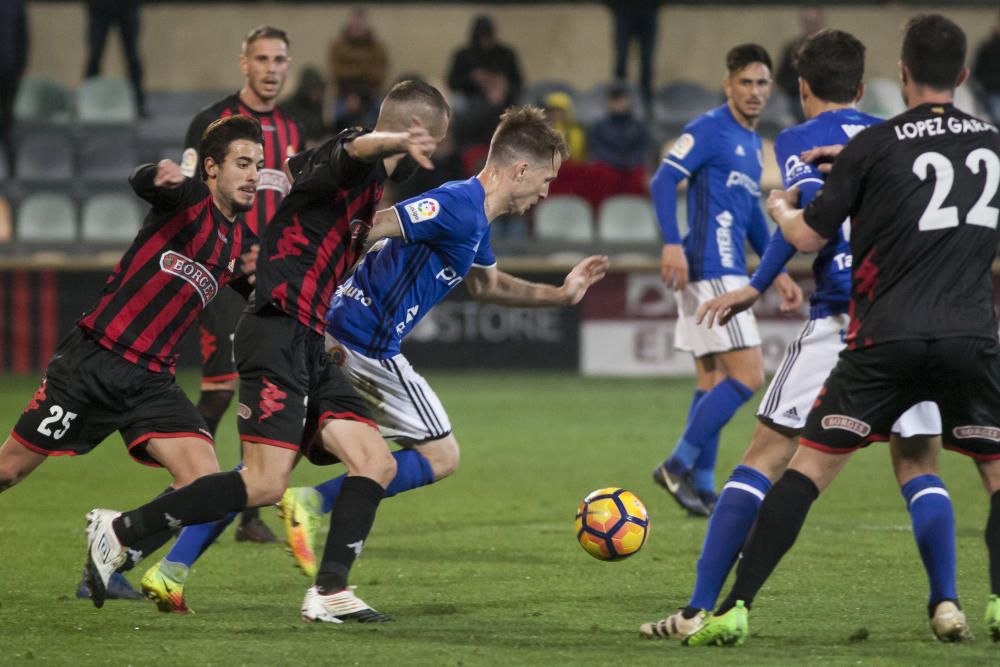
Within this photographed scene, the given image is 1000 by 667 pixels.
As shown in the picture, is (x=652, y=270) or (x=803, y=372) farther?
(x=652, y=270)

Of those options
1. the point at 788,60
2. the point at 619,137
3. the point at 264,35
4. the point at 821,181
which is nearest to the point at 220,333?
the point at 264,35

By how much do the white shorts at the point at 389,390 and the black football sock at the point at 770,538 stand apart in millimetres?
1540

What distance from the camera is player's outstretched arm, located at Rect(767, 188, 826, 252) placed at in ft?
15.5

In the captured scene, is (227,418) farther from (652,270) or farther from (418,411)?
(418,411)

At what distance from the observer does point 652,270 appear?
1442 centimetres

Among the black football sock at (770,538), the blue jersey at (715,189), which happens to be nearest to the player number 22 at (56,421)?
the black football sock at (770,538)

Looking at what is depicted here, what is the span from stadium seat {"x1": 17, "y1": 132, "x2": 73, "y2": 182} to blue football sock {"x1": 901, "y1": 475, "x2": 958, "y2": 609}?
13132 mm

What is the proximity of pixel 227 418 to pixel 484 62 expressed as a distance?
585 centimetres

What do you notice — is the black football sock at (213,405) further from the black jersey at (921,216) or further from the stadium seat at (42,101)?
the stadium seat at (42,101)

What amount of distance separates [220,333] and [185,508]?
2.19 m

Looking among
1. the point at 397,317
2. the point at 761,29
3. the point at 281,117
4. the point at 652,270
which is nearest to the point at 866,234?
the point at 397,317

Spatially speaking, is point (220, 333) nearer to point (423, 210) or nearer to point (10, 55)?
point (423, 210)

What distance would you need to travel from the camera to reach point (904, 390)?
4.66 metres

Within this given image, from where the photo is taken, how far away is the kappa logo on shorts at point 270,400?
17.1 feet
